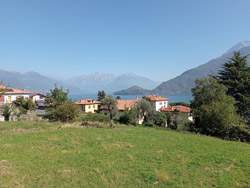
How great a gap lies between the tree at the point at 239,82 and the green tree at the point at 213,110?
5.23 meters

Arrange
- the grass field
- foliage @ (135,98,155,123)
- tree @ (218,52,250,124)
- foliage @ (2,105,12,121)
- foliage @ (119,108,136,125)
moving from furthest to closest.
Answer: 1. foliage @ (135,98,155,123)
2. foliage @ (119,108,136,125)
3. tree @ (218,52,250,124)
4. foliage @ (2,105,12,121)
5. the grass field

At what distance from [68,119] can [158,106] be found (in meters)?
31.4

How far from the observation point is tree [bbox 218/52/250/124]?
77.7 ft

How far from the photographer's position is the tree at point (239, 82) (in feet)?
77.7

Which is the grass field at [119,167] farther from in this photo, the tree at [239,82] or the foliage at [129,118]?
the foliage at [129,118]

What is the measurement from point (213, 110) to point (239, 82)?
11.6 meters

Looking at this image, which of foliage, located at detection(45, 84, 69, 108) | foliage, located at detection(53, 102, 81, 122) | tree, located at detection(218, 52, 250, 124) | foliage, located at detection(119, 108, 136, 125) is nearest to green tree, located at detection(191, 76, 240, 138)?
tree, located at detection(218, 52, 250, 124)

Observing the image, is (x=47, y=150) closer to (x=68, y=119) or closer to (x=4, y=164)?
(x=4, y=164)

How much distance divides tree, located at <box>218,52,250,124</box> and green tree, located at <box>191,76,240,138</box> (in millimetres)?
5232

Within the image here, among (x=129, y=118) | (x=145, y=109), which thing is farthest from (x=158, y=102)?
(x=129, y=118)

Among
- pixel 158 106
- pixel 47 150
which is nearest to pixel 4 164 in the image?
pixel 47 150

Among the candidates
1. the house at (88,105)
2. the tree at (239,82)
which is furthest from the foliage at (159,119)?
the house at (88,105)

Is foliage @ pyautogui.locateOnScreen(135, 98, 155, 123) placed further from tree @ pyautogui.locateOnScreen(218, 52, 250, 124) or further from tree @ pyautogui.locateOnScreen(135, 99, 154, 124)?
tree @ pyautogui.locateOnScreen(218, 52, 250, 124)

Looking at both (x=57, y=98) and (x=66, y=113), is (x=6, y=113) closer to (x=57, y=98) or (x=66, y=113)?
(x=57, y=98)
